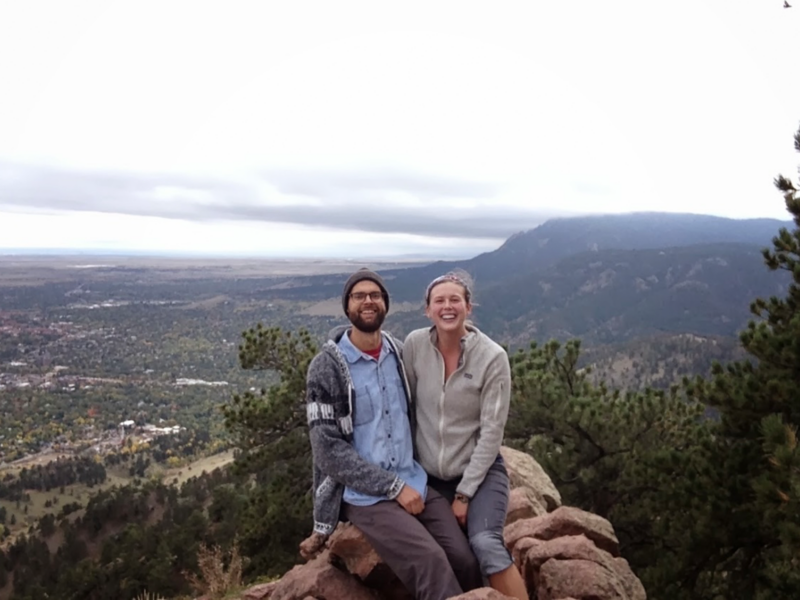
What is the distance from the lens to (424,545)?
4238 millimetres

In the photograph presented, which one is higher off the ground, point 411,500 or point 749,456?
point 411,500

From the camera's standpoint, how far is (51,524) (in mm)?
55531

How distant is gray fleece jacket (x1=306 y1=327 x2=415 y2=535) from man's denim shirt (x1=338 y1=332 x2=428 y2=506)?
2.8 inches

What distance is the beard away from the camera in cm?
464

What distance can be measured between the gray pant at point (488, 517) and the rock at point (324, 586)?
113 centimetres

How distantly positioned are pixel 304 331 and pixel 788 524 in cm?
1379

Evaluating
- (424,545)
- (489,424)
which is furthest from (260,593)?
(489,424)

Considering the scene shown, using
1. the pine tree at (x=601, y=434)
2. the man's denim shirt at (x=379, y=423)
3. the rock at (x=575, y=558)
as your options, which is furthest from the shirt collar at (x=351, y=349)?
the pine tree at (x=601, y=434)

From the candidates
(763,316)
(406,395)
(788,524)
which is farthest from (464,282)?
(763,316)

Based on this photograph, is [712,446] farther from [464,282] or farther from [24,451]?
[24,451]

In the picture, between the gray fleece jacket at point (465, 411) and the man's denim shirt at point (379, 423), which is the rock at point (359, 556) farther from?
the gray fleece jacket at point (465, 411)

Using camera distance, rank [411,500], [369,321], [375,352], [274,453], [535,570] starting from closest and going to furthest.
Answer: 1. [411,500]
2. [369,321]
3. [375,352]
4. [535,570]
5. [274,453]

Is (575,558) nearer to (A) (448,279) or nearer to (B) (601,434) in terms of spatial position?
(A) (448,279)

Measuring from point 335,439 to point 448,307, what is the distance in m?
1.35
